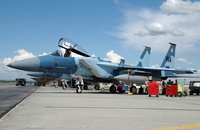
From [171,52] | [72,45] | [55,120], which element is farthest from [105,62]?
[55,120]

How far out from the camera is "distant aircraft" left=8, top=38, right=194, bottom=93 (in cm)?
1764

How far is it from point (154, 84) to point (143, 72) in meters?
3.92

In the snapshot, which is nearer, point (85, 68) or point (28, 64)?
point (28, 64)

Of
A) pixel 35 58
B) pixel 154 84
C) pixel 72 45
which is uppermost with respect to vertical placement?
pixel 72 45

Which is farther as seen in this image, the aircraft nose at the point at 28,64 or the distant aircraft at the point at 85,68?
the distant aircraft at the point at 85,68

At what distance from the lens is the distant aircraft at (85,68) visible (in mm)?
17641

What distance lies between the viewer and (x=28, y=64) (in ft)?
56.7

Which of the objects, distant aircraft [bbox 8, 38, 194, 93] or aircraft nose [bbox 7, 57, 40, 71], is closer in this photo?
aircraft nose [bbox 7, 57, 40, 71]

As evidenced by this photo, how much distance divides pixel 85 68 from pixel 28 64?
14.1ft

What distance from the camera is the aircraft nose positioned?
56.1 ft

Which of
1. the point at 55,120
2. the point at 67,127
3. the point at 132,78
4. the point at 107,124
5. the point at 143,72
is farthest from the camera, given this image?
the point at 143,72

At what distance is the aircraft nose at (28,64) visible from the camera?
17109 mm

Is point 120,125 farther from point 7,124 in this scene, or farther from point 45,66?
point 45,66

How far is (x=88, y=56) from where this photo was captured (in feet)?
68.7
